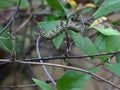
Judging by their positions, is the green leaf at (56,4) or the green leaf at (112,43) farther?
the green leaf at (56,4)

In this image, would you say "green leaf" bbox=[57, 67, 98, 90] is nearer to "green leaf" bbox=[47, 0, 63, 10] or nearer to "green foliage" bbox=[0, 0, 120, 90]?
"green foliage" bbox=[0, 0, 120, 90]

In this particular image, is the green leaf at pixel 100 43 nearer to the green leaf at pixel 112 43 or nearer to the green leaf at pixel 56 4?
the green leaf at pixel 112 43

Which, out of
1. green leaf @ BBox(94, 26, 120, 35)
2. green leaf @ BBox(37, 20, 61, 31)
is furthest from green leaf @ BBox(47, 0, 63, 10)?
green leaf @ BBox(94, 26, 120, 35)

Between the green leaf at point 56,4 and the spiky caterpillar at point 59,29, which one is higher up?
the green leaf at point 56,4

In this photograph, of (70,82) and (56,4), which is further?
(56,4)

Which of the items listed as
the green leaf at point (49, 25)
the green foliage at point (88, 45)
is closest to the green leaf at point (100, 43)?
the green foliage at point (88, 45)

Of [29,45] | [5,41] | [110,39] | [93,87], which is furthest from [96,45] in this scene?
[29,45]

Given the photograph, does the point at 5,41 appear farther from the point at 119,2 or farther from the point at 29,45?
the point at 29,45

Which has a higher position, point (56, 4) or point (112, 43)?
point (56, 4)

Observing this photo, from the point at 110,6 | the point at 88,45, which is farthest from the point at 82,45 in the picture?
the point at 110,6

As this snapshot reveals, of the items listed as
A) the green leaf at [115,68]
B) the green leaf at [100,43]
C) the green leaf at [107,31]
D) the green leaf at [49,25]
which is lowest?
the green leaf at [115,68]

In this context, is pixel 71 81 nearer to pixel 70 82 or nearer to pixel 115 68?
pixel 70 82
